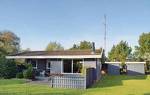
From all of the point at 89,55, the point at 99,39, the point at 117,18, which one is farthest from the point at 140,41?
the point at 89,55

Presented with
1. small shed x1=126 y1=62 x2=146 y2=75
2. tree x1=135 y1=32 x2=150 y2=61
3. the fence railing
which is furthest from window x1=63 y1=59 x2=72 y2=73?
tree x1=135 y1=32 x2=150 y2=61

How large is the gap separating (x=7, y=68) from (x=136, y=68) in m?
29.0

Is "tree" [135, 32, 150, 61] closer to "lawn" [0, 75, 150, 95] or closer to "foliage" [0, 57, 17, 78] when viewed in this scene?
"foliage" [0, 57, 17, 78]

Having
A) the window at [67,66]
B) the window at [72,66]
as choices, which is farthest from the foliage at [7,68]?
the window at [72,66]

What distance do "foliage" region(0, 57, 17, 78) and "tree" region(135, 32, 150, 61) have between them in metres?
38.8

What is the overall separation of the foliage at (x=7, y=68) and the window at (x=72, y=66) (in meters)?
5.82

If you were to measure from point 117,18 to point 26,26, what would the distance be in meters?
13.9

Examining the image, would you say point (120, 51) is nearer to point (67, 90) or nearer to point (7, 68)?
point (7, 68)

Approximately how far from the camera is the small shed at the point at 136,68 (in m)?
52.7

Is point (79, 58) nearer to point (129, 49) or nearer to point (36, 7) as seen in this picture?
point (36, 7)

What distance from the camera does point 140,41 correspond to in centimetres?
6712

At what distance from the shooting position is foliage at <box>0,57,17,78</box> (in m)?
31.1

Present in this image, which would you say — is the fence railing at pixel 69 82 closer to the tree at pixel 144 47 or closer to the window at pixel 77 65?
the window at pixel 77 65

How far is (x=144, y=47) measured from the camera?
216 ft
